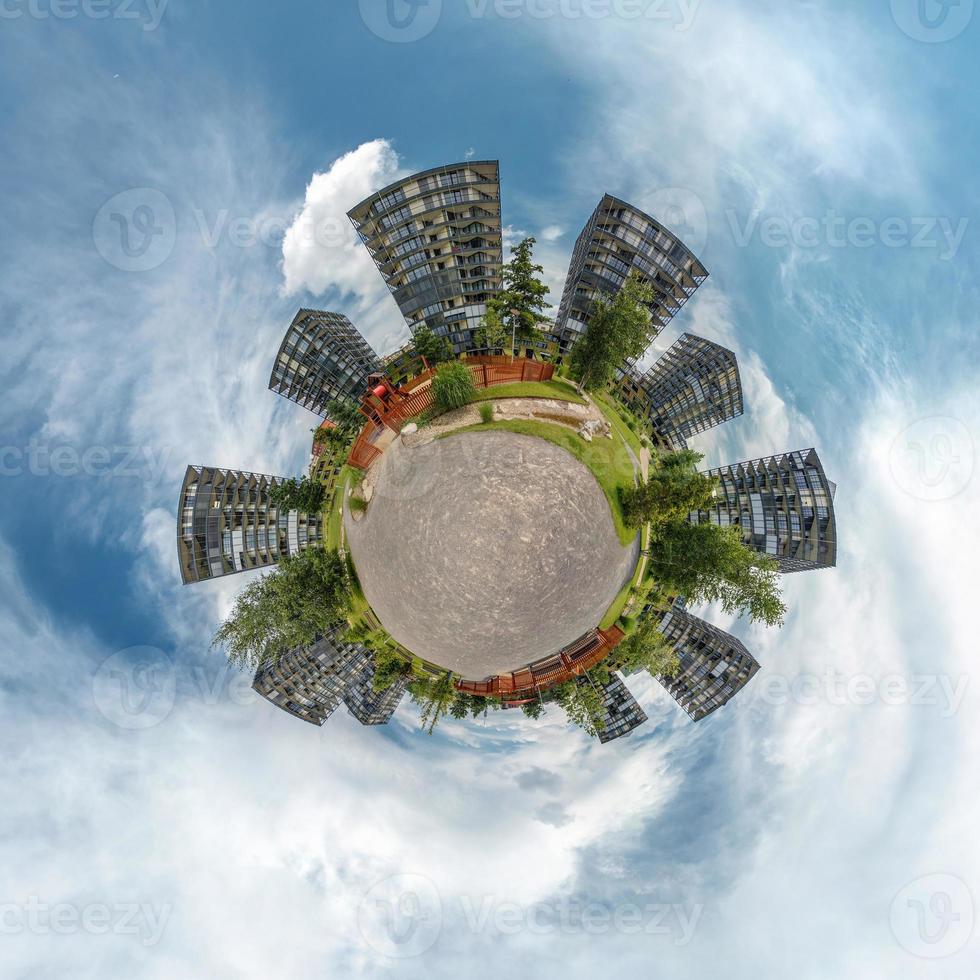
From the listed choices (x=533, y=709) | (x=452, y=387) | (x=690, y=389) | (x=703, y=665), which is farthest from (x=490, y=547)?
(x=690, y=389)

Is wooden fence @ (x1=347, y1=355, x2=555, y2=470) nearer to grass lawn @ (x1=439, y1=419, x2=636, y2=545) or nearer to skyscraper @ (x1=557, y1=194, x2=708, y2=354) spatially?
grass lawn @ (x1=439, y1=419, x2=636, y2=545)

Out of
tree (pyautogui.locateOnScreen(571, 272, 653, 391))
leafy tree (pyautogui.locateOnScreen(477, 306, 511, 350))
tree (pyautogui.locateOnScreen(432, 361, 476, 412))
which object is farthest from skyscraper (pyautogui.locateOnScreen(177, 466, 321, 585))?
tree (pyautogui.locateOnScreen(571, 272, 653, 391))

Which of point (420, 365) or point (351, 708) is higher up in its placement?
point (420, 365)

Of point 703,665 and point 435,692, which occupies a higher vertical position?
point 703,665

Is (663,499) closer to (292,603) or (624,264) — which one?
(292,603)

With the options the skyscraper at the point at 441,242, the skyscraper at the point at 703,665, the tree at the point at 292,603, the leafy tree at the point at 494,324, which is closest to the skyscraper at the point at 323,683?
the tree at the point at 292,603

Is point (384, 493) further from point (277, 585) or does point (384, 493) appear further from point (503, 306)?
point (503, 306)

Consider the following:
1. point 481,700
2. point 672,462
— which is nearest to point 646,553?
point 672,462
